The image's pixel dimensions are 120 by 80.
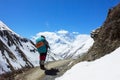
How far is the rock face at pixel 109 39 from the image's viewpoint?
58.0ft

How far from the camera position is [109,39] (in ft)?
60.7

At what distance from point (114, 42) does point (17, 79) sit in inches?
391

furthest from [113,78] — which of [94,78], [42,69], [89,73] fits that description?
[42,69]

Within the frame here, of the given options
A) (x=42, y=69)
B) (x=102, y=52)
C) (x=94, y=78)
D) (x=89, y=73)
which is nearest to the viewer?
(x=94, y=78)

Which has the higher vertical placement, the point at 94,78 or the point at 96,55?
the point at 96,55

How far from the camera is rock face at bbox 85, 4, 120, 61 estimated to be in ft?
58.0

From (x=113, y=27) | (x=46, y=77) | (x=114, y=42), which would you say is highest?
(x=113, y=27)

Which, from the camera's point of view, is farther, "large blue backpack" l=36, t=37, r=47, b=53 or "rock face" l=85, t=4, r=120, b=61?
"large blue backpack" l=36, t=37, r=47, b=53

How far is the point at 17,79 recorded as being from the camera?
23.0 metres

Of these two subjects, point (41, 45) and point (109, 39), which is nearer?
point (109, 39)

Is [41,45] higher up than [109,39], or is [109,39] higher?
[41,45]

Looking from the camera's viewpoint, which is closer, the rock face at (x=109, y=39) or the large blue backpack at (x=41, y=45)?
the rock face at (x=109, y=39)

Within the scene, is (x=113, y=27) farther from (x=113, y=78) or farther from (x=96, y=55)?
(x=113, y=78)

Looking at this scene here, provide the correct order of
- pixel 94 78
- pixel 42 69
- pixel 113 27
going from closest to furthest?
pixel 94 78
pixel 113 27
pixel 42 69
